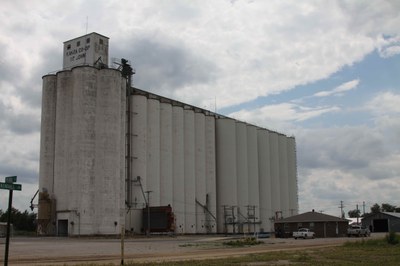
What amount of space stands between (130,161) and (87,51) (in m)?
19.5

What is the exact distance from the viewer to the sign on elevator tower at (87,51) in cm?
8681

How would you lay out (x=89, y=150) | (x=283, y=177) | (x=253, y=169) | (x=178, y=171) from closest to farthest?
(x=89, y=150), (x=178, y=171), (x=253, y=169), (x=283, y=177)

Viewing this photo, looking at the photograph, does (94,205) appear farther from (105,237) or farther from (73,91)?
(73,91)

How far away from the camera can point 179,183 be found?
94.4 metres

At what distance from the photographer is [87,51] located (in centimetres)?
8756

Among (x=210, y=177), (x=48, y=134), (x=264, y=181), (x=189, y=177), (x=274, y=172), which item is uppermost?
(x=48, y=134)

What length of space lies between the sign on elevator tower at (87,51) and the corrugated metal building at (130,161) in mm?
304

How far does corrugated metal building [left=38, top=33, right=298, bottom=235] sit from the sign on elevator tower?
30 centimetres

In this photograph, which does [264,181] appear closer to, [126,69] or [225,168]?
[225,168]

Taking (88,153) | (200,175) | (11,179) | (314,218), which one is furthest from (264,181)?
(11,179)

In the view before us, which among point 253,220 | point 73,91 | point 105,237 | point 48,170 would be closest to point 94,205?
point 105,237

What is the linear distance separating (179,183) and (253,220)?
73.7 ft

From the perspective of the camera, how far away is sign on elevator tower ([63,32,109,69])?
8681 centimetres

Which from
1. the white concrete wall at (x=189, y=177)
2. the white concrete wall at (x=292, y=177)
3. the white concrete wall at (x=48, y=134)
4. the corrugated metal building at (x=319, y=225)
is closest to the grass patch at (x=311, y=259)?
the corrugated metal building at (x=319, y=225)
